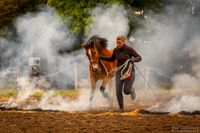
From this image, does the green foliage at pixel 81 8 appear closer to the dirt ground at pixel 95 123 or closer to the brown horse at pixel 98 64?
the brown horse at pixel 98 64

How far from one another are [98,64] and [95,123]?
5.29 metres

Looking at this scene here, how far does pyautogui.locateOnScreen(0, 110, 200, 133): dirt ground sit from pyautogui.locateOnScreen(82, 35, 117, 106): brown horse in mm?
2924

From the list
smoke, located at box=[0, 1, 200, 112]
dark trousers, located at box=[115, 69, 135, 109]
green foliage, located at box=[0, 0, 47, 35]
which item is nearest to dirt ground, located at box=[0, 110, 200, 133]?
dark trousers, located at box=[115, 69, 135, 109]

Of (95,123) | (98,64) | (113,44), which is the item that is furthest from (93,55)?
(113,44)

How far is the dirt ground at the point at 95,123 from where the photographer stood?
1220 centimetres

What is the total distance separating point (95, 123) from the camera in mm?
13336

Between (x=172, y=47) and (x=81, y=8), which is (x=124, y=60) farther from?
(x=172, y=47)

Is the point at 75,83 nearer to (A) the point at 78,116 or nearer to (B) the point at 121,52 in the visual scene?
(B) the point at 121,52

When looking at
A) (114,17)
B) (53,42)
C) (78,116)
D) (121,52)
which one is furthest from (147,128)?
Answer: (53,42)

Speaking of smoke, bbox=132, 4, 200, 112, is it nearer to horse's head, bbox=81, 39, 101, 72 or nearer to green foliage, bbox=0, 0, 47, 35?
green foliage, bbox=0, 0, 47, 35

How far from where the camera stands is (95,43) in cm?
1855

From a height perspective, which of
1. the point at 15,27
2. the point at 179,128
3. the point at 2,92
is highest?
the point at 15,27

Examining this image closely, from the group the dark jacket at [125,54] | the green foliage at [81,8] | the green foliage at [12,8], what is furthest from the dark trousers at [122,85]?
the green foliage at [12,8]

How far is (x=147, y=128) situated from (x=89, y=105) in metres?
6.50
